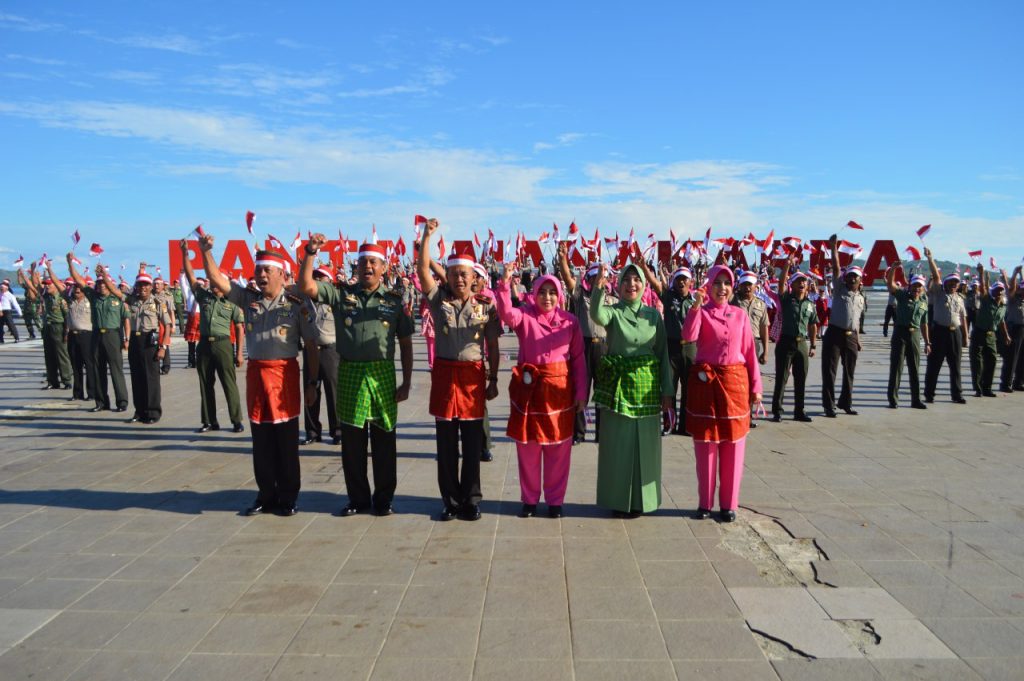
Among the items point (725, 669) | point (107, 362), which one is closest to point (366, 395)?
point (725, 669)

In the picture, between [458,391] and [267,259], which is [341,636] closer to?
[458,391]

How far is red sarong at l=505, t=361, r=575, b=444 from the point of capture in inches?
213

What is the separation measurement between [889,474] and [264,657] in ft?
18.8

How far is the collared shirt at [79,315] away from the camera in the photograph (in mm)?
11180

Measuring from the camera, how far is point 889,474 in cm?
681

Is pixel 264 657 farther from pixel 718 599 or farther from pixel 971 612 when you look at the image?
pixel 971 612

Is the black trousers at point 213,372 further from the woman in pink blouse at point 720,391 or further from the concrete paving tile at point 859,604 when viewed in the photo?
the concrete paving tile at point 859,604

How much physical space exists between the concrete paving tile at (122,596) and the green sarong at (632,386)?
10.1ft

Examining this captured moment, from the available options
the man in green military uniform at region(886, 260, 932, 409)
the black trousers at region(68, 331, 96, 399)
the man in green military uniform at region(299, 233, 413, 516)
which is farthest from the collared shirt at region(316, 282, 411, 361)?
the man in green military uniform at region(886, 260, 932, 409)

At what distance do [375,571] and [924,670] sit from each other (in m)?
2.90

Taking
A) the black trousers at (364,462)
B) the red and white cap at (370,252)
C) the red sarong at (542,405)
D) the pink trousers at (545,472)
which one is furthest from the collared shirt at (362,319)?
the pink trousers at (545,472)

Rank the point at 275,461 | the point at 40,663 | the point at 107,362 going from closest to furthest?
the point at 40,663 → the point at 275,461 → the point at 107,362

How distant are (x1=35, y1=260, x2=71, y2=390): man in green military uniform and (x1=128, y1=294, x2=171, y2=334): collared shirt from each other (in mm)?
4394

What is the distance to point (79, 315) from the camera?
11.2m
